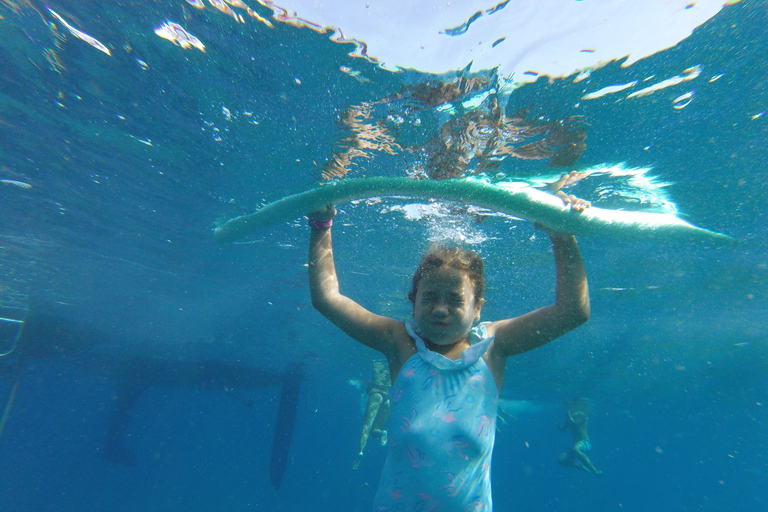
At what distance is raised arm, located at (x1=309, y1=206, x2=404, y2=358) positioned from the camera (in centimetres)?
311

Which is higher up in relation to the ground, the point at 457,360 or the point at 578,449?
the point at 457,360

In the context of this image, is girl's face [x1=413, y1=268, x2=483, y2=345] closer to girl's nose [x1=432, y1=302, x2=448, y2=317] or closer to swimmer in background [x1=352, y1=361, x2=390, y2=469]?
girl's nose [x1=432, y1=302, x2=448, y2=317]

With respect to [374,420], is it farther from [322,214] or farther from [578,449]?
[322,214]

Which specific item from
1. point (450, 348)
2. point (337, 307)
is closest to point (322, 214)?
point (337, 307)

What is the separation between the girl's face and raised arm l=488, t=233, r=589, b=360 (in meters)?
0.38

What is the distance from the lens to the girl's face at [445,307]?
9.08 feet

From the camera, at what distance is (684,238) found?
3.88m

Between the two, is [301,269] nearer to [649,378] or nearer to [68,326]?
[68,326]

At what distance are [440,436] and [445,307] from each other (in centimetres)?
92

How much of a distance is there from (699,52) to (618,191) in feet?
12.4

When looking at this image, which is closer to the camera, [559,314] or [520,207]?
[559,314]

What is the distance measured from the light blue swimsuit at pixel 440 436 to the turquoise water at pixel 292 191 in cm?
480

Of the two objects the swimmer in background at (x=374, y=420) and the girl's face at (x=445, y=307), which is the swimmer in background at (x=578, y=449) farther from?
the girl's face at (x=445, y=307)

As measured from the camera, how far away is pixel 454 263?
296cm
